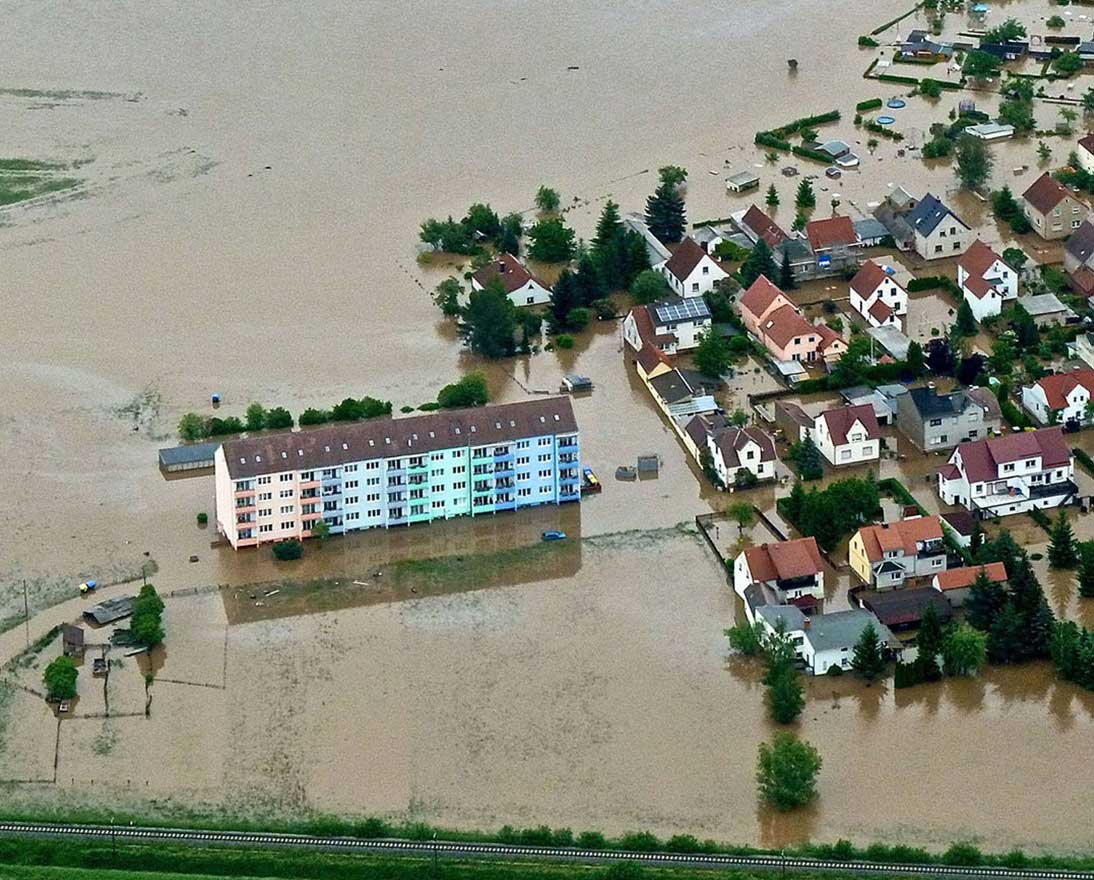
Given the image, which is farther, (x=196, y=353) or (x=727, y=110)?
(x=727, y=110)

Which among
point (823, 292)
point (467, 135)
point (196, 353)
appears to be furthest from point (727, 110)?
point (196, 353)

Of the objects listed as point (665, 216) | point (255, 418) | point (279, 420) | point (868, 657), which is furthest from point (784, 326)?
point (868, 657)

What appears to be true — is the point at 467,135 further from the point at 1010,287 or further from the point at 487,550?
the point at 487,550

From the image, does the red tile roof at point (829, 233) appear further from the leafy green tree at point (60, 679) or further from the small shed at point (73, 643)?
the leafy green tree at point (60, 679)

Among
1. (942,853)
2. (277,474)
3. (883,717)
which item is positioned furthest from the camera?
(277,474)

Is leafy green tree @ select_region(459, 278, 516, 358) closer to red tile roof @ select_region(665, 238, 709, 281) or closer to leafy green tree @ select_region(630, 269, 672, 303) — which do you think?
leafy green tree @ select_region(630, 269, 672, 303)

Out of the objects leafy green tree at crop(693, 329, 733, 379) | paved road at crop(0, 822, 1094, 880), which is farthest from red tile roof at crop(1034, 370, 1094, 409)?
paved road at crop(0, 822, 1094, 880)
